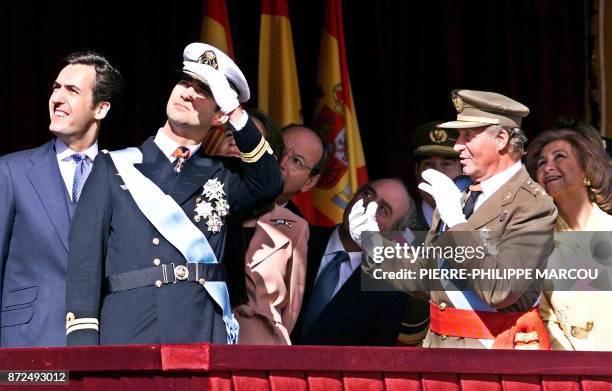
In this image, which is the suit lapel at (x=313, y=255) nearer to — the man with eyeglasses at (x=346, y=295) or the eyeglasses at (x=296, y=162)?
the man with eyeglasses at (x=346, y=295)

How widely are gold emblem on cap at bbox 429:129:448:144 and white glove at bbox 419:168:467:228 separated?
1.23 meters

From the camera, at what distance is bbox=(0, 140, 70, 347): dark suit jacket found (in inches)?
169

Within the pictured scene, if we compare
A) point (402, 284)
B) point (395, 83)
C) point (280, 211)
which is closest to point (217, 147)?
point (280, 211)

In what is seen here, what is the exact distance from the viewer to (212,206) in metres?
4.23

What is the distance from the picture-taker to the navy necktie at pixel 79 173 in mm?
4465

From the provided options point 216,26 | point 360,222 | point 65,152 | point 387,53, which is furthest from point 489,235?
point 387,53


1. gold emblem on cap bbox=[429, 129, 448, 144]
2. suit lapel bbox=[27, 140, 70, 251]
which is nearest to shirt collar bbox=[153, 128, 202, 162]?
suit lapel bbox=[27, 140, 70, 251]

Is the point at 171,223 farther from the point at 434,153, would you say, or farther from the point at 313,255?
the point at 434,153

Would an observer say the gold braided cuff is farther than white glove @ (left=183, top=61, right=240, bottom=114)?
No

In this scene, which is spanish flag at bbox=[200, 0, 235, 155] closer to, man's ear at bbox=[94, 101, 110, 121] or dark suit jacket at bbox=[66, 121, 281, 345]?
man's ear at bbox=[94, 101, 110, 121]

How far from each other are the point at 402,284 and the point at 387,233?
0.79 meters

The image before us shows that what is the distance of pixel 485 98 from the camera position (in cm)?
468

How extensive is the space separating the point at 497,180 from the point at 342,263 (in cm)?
106

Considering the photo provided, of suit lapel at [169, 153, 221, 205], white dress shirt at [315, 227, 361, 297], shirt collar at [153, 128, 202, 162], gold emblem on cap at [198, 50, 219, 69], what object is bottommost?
white dress shirt at [315, 227, 361, 297]
